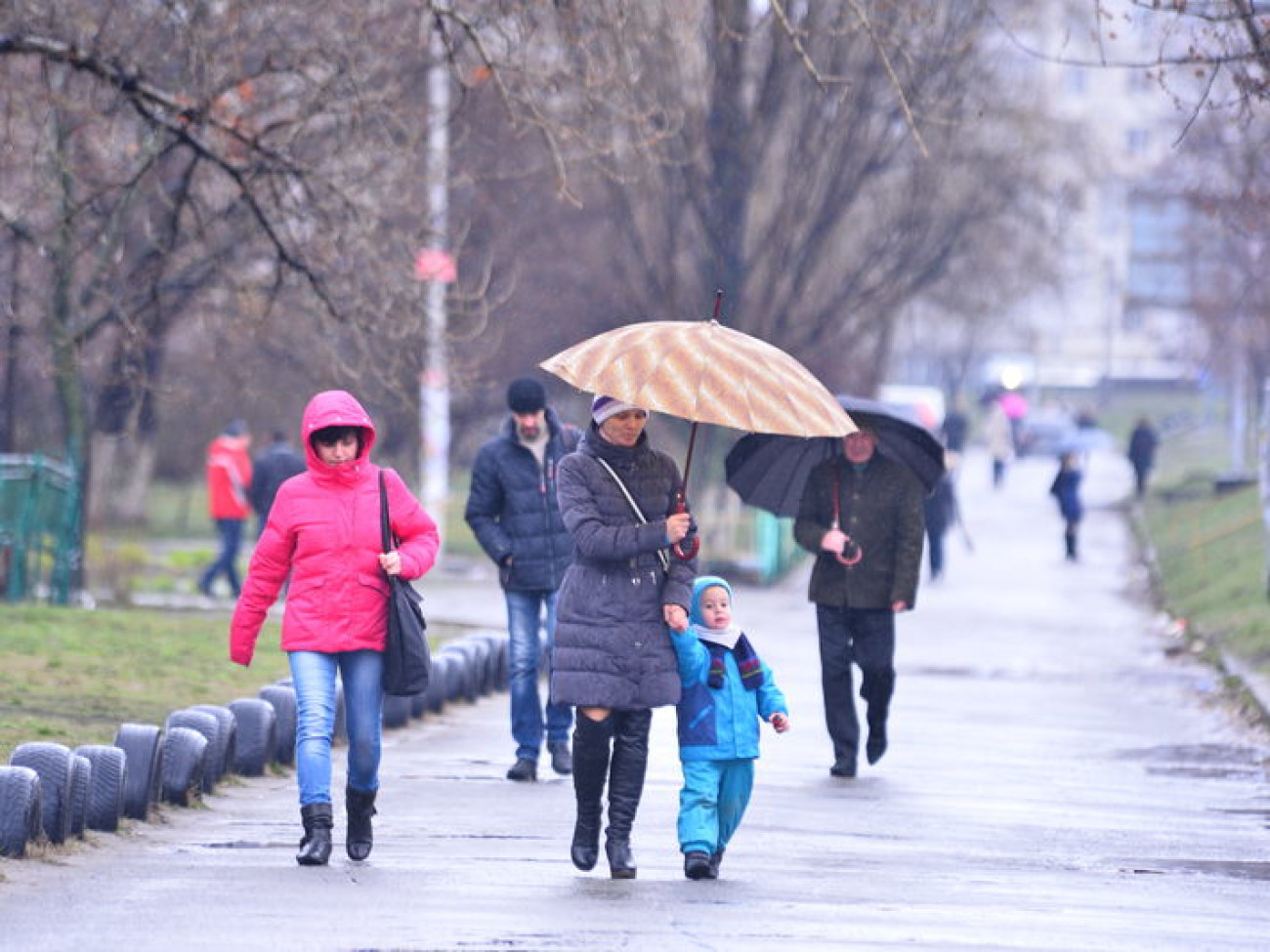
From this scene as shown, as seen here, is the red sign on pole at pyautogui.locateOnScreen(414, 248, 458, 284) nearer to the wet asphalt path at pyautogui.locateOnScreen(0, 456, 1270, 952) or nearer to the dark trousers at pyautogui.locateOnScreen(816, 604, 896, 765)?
the wet asphalt path at pyautogui.locateOnScreen(0, 456, 1270, 952)

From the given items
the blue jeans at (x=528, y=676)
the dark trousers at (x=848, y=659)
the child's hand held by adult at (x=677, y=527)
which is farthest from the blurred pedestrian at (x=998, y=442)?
the child's hand held by adult at (x=677, y=527)

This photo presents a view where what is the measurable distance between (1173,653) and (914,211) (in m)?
12.4

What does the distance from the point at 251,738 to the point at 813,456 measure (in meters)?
3.07

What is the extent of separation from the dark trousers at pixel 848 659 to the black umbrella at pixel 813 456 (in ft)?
2.07

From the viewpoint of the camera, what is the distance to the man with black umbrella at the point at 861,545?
12438 millimetres

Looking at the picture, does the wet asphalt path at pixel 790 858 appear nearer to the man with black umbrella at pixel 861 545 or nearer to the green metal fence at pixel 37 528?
the man with black umbrella at pixel 861 545

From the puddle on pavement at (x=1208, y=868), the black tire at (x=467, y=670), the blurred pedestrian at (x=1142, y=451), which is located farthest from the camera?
the blurred pedestrian at (x=1142, y=451)

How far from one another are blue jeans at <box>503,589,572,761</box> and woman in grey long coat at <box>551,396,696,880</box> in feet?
10.7

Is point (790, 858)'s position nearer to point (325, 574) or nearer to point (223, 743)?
point (325, 574)

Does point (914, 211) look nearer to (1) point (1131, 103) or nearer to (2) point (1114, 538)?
(2) point (1114, 538)

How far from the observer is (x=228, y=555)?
26.0 meters

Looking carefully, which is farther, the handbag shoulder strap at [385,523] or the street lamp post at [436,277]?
the street lamp post at [436,277]

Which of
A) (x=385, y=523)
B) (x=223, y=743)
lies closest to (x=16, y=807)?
(x=385, y=523)

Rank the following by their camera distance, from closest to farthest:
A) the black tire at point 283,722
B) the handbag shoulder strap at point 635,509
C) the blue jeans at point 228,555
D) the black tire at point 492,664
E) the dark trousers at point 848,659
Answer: the handbag shoulder strap at point 635,509 < the black tire at point 283,722 < the dark trousers at point 848,659 < the black tire at point 492,664 < the blue jeans at point 228,555
